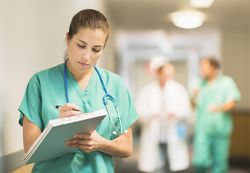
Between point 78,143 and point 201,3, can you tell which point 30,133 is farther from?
point 201,3

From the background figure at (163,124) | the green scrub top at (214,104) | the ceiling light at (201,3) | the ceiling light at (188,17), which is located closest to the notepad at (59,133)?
the background figure at (163,124)

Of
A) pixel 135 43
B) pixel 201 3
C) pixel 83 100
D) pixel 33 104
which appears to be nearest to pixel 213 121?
pixel 201 3

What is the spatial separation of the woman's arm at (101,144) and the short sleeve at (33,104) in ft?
0.39

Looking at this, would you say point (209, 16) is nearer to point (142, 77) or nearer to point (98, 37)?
point (98, 37)

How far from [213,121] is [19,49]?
254cm

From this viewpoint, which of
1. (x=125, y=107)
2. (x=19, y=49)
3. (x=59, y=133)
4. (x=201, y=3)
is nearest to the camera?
(x=59, y=133)

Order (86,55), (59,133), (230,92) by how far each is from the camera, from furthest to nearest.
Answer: (230,92)
(86,55)
(59,133)

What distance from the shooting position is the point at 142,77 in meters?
10.3

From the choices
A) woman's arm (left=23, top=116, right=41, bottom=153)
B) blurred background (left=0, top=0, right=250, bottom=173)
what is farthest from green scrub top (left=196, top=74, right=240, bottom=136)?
woman's arm (left=23, top=116, right=41, bottom=153)

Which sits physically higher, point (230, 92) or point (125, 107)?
point (125, 107)

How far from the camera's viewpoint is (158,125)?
12.1 ft

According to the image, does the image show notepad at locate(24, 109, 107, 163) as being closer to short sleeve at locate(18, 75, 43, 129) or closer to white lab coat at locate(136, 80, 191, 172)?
short sleeve at locate(18, 75, 43, 129)

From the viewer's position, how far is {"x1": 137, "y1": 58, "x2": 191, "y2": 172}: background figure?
3637mm

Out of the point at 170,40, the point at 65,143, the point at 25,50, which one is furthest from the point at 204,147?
the point at 170,40
